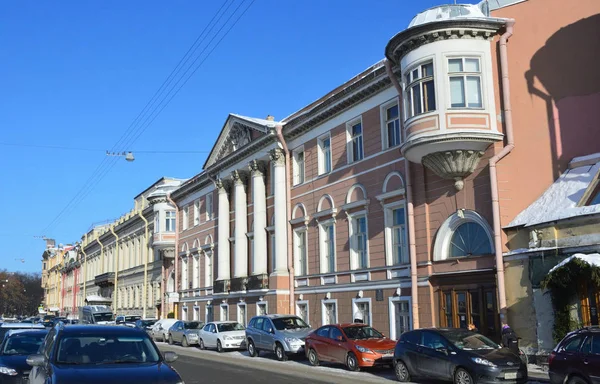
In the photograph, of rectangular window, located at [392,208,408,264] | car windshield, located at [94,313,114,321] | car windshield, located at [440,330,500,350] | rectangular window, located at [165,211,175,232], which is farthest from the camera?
rectangular window, located at [165,211,175,232]

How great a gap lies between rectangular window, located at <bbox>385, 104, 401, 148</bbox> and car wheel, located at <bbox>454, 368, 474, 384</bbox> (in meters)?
11.8

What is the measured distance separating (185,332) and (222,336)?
5.80 m

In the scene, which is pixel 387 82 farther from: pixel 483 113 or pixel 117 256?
pixel 117 256

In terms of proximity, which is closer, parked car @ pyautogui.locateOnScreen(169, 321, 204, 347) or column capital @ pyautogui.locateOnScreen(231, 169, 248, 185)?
parked car @ pyautogui.locateOnScreen(169, 321, 204, 347)

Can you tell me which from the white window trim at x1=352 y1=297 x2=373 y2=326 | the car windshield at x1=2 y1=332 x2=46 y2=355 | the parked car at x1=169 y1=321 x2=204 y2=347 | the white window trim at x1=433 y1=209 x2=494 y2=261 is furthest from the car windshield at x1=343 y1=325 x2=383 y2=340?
the parked car at x1=169 y1=321 x2=204 y2=347

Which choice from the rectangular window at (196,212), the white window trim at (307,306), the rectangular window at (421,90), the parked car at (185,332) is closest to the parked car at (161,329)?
the parked car at (185,332)

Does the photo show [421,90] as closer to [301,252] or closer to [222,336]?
[301,252]

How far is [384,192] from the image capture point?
25.0 meters

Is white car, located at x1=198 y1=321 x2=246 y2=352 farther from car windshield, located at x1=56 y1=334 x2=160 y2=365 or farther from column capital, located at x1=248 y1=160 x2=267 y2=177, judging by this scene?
car windshield, located at x1=56 y1=334 x2=160 y2=365

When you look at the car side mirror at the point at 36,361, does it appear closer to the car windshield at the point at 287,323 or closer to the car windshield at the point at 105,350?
the car windshield at the point at 105,350

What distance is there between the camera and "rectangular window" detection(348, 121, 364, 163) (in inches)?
1070

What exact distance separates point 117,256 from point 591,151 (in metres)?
56.3

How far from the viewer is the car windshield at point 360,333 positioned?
19953mm

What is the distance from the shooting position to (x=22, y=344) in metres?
13.7
